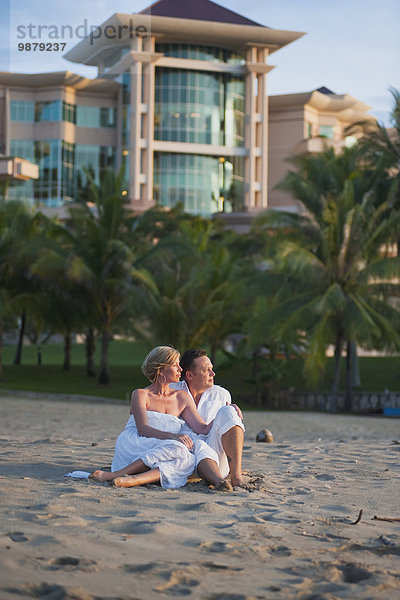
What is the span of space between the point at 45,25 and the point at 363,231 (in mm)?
9602

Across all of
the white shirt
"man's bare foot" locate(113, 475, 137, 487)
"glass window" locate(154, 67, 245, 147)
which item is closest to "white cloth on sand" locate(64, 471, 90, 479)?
"man's bare foot" locate(113, 475, 137, 487)

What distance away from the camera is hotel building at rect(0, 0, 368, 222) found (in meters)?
50.5

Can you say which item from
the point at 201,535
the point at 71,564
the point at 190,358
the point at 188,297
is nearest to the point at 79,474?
the point at 190,358

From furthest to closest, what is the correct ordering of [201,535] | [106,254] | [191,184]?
1. [191,184]
2. [106,254]
3. [201,535]

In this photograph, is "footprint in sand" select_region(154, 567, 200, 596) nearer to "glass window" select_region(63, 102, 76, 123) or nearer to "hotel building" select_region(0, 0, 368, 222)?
"hotel building" select_region(0, 0, 368, 222)

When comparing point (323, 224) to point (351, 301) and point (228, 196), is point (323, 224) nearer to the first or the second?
point (351, 301)

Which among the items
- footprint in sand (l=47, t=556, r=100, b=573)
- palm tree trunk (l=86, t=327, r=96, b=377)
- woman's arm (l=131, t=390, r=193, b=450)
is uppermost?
woman's arm (l=131, t=390, r=193, b=450)

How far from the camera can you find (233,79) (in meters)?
52.8

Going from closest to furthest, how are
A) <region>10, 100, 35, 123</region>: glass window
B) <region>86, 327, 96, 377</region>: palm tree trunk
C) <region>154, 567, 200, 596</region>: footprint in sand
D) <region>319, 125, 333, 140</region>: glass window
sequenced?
<region>154, 567, 200, 596</region>: footprint in sand, <region>86, 327, 96, 377</region>: palm tree trunk, <region>10, 100, 35, 123</region>: glass window, <region>319, 125, 333, 140</region>: glass window

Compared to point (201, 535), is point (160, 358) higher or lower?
higher

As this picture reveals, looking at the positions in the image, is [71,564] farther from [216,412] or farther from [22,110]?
[22,110]

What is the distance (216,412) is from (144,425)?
59cm

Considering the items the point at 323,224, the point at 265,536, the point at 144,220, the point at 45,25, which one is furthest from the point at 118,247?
the point at 265,536

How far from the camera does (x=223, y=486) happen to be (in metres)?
5.02
